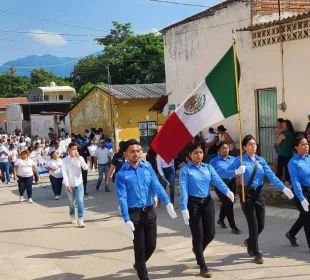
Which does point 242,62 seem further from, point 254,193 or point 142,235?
point 142,235

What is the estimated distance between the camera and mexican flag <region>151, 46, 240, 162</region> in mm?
6480

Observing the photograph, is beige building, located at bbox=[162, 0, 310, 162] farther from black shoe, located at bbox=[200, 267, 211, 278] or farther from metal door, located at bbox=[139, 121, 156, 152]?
metal door, located at bbox=[139, 121, 156, 152]

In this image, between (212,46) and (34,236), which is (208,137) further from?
(34,236)

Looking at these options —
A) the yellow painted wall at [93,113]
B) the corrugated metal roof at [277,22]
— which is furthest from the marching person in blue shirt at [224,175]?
the yellow painted wall at [93,113]

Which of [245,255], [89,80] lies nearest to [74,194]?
[245,255]

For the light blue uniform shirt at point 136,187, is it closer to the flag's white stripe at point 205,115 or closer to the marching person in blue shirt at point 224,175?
the flag's white stripe at point 205,115

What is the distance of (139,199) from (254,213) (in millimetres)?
1682

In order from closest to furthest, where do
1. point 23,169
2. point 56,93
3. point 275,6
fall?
point 23,169 < point 275,6 < point 56,93

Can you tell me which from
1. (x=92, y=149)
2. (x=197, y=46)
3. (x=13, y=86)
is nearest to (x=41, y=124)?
(x=92, y=149)

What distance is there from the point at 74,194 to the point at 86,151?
960cm

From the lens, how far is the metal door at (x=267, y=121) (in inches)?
515

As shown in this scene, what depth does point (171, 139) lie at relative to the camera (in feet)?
21.4

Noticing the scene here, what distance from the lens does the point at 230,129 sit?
14727mm

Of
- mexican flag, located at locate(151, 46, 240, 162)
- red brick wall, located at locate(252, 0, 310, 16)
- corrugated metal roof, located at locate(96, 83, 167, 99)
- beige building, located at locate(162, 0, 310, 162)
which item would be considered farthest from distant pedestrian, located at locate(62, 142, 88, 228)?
corrugated metal roof, located at locate(96, 83, 167, 99)
